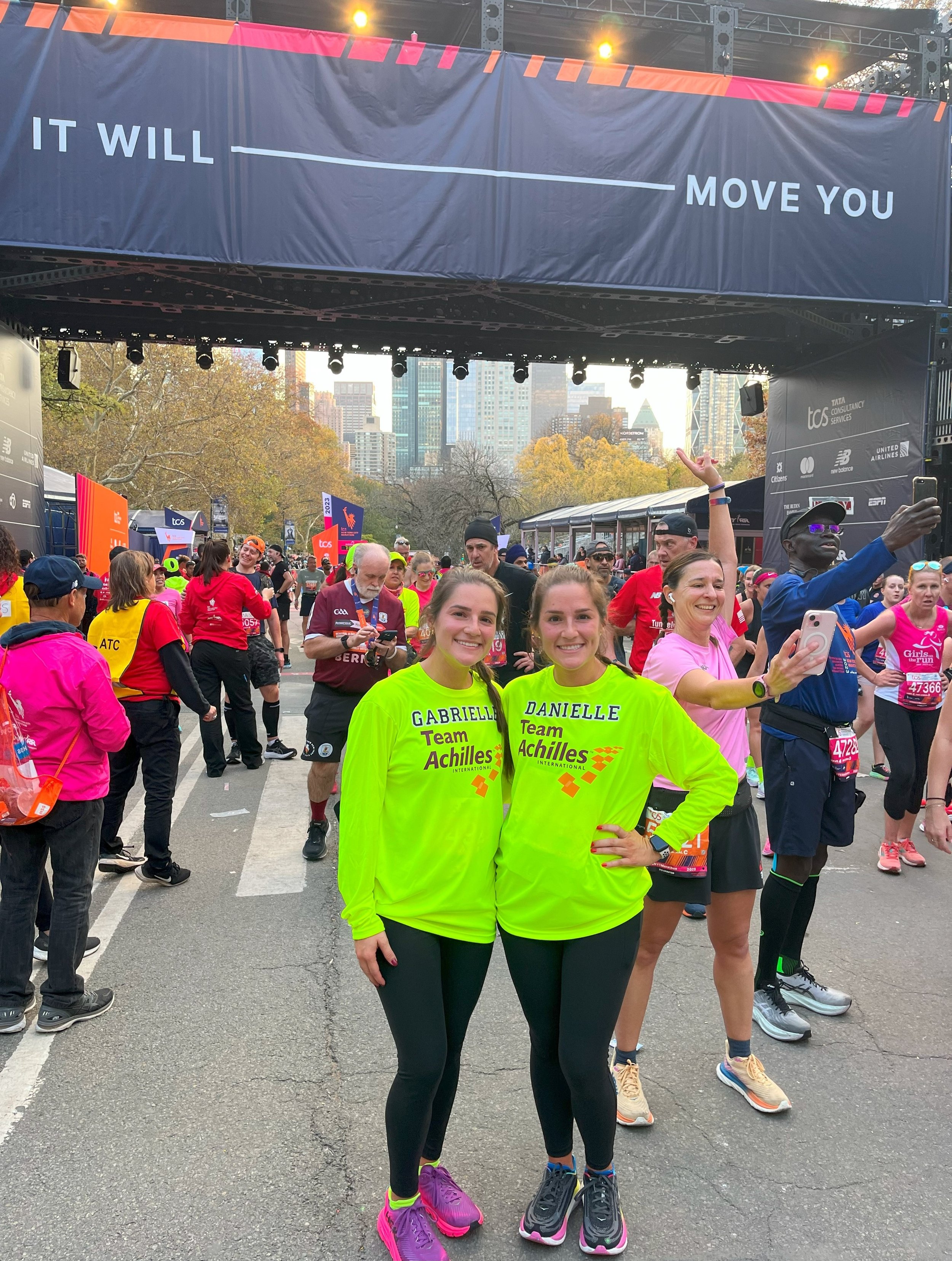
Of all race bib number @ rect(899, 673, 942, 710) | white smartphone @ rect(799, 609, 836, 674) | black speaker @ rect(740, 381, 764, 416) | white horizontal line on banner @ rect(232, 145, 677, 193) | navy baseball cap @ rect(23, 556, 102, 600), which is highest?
white horizontal line on banner @ rect(232, 145, 677, 193)

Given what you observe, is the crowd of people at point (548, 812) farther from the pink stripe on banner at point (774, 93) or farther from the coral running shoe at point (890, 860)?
the pink stripe on banner at point (774, 93)

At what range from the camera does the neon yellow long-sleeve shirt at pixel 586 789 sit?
2.22 m

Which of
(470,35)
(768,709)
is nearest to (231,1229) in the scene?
(768,709)

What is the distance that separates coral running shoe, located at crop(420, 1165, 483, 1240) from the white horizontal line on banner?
1098cm

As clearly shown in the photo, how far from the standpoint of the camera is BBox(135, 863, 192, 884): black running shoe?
5.28m

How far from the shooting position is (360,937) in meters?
2.16

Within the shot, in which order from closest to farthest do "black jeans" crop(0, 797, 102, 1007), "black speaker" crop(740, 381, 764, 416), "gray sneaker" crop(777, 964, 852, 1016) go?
1. "black jeans" crop(0, 797, 102, 1007)
2. "gray sneaker" crop(777, 964, 852, 1016)
3. "black speaker" crop(740, 381, 764, 416)

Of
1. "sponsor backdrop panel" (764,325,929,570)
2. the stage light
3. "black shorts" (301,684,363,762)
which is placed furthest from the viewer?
the stage light

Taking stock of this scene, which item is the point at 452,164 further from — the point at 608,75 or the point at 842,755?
the point at 842,755

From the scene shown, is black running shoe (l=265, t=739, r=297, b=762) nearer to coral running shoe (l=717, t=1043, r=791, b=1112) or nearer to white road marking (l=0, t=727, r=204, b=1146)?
white road marking (l=0, t=727, r=204, b=1146)

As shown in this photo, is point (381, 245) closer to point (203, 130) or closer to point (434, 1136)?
point (203, 130)

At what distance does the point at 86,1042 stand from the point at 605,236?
423 inches

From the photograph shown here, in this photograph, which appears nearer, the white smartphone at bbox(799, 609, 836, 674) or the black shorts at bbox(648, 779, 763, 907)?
the white smartphone at bbox(799, 609, 836, 674)

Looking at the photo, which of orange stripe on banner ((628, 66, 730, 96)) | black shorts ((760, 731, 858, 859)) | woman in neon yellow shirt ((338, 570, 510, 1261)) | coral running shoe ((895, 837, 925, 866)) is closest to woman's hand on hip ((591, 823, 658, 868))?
woman in neon yellow shirt ((338, 570, 510, 1261))
